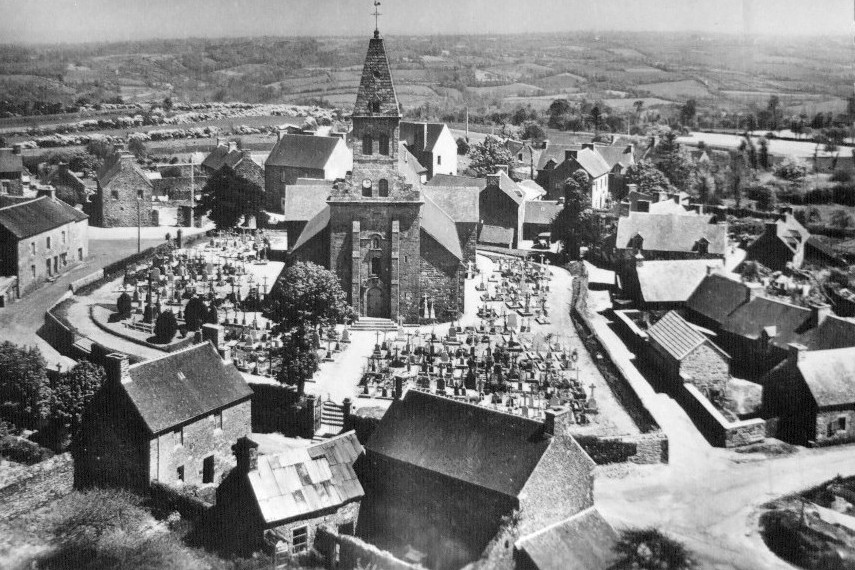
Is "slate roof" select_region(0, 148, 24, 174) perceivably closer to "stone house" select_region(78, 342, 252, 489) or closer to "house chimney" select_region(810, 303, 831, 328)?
A: "stone house" select_region(78, 342, 252, 489)

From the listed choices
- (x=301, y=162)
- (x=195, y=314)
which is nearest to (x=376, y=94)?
(x=195, y=314)

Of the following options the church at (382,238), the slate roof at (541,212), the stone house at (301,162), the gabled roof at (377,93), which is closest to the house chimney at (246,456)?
the church at (382,238)

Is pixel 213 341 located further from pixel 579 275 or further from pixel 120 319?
pixel 579 275

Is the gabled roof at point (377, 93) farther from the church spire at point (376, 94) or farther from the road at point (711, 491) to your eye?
A: the road at point (711, 491)

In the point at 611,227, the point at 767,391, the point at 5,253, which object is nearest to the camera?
the point at 767,391

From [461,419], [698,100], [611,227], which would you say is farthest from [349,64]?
[461,419]
